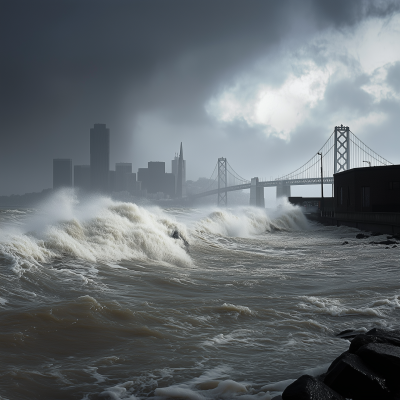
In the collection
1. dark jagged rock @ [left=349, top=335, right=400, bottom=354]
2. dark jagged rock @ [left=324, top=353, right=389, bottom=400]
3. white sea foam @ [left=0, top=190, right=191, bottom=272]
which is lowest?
dark jagged rock @ [left=324, top=353, right=389, bottom=400]

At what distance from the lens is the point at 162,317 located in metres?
5.11

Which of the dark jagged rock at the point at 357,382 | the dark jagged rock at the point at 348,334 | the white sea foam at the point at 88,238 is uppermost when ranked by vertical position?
the white sea foam at the point at 88,238

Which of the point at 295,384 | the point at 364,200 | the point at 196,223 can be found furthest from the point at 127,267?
the point at 364,200

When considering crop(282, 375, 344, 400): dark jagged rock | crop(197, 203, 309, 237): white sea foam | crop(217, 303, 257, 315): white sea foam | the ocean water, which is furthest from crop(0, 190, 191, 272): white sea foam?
crop(197, 203, 309, 237): white sea foam

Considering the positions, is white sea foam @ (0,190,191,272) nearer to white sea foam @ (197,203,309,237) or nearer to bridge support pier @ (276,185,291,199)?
white sea foam @ (197,203,309,237)

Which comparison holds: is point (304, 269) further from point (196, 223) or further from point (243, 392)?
point (196, 223)

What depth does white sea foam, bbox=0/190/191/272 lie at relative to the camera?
8172 mm

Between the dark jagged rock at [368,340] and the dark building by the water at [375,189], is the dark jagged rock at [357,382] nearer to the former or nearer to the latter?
the dark jagged rock at [368,340]

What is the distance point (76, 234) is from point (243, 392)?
7871 mm

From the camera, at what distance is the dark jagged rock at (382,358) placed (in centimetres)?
314

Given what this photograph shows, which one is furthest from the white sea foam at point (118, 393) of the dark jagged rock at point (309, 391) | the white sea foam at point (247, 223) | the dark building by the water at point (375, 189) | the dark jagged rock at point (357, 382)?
the dark building by the water at point (375, 189)

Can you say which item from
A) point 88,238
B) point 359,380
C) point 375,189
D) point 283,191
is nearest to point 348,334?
point 359,380

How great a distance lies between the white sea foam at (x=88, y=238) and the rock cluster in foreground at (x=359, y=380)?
5.83 meters

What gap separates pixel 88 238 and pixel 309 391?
8.51 metres
